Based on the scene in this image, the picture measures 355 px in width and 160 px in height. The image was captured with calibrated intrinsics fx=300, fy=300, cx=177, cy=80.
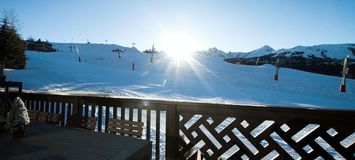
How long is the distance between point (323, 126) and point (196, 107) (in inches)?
54.3

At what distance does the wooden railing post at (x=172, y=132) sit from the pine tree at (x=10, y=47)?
23.8 meters

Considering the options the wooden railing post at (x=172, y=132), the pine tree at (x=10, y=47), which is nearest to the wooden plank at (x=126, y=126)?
the wooden railing post at (x=172, y=132)

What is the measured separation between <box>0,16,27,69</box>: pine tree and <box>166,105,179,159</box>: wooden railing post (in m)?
23.8

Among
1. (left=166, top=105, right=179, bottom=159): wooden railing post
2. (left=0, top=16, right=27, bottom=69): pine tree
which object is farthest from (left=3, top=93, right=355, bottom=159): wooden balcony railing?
(left=0, top=16, right=27, bottom=69): pine tree

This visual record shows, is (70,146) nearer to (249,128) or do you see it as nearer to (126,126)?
(126,126)

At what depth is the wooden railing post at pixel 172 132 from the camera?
12.3 ft

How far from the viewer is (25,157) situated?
2.37 metres

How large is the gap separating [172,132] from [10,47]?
24.6 metres

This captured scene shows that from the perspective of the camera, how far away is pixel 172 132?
12.4 feet

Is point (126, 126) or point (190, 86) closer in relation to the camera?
point (126, 126)

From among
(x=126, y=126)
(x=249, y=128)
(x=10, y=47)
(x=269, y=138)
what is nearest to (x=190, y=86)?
(x=10, y=47)

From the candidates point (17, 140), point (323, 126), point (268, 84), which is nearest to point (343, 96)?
point (268, 84)

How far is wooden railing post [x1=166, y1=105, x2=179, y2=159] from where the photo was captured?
3748mm

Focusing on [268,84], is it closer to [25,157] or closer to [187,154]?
[187,154]
